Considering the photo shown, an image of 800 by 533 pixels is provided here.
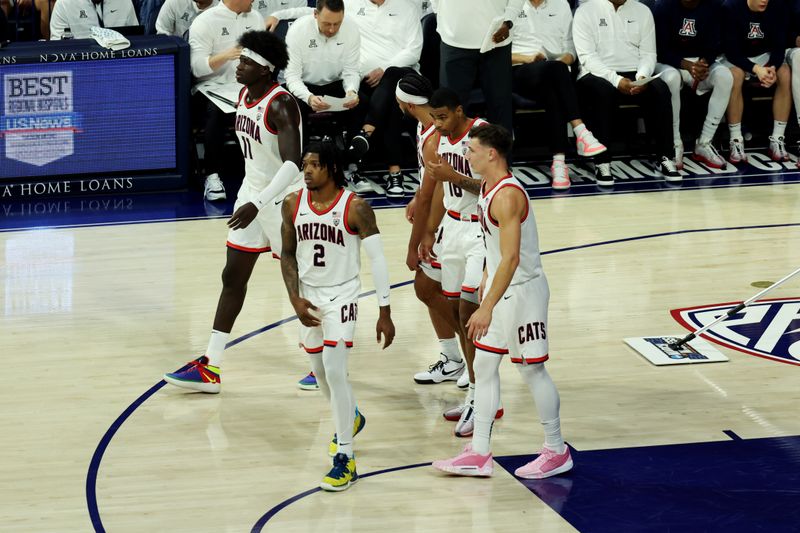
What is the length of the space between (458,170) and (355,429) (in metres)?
1.48

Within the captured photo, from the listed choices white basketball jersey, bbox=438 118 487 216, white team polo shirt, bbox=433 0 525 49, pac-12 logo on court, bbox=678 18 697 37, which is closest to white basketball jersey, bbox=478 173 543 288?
white basketball jersey, bbox=438 118 487 216

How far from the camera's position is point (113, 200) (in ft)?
39.1

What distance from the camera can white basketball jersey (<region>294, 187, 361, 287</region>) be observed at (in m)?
5.83

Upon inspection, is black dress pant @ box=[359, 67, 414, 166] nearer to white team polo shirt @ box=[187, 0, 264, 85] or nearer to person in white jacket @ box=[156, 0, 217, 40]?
white team polo shirt @ box=[187, 0, 264, 85]

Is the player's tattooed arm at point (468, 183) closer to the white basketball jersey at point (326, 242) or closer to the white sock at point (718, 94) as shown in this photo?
the white basketball jersey at point (326, 242)

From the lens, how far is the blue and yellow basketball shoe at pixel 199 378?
7.12 metres

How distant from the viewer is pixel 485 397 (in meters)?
5.86

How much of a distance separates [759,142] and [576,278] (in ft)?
18.4

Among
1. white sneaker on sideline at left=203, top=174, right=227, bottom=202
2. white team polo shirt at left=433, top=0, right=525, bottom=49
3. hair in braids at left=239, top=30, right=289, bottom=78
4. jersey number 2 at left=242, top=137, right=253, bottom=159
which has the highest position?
hair in braids at left=239, top=30, right=289, bottom=78

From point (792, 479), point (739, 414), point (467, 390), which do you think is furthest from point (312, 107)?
point (792, 479)

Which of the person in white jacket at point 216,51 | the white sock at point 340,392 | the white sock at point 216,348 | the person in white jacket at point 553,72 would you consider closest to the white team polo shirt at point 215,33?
the person in white jacket at point 216,51

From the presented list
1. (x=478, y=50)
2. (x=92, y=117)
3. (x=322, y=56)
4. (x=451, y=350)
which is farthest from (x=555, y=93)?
(x=451, y=350)

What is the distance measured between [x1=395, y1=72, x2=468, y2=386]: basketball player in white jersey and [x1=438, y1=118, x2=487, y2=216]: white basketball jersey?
0.31ft

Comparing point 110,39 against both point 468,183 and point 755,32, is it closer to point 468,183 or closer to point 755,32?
point 468,183
